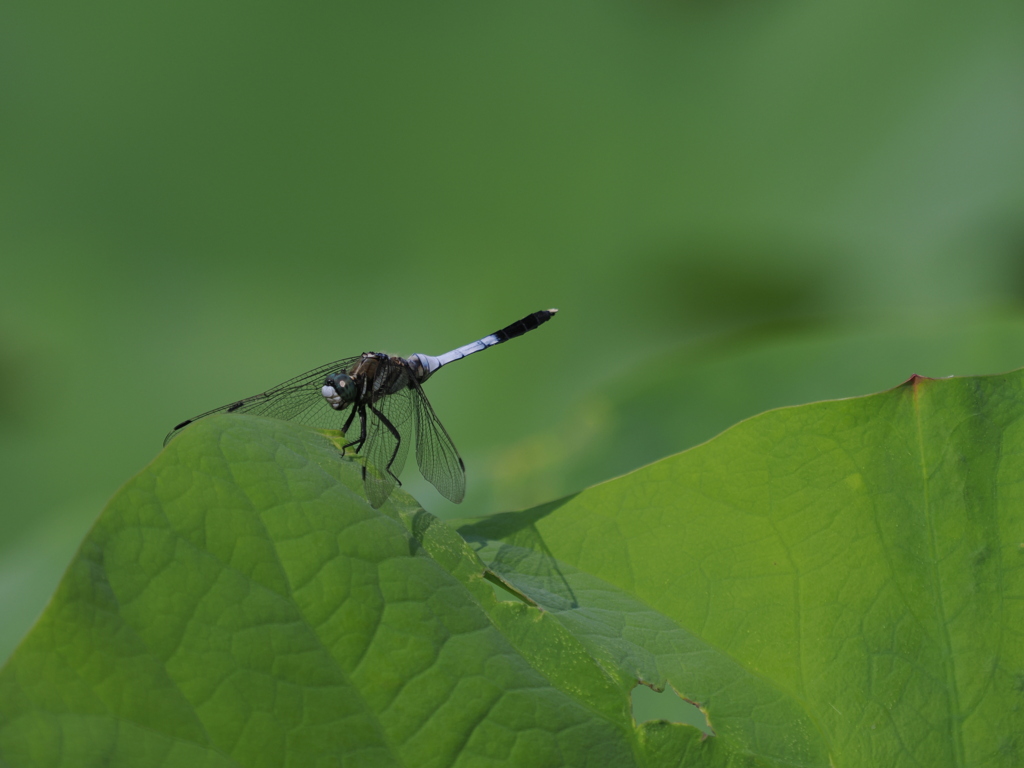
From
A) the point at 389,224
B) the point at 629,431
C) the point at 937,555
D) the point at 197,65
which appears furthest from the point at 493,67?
the point at 937,555

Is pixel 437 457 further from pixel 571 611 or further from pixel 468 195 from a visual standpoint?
pixel 468 195

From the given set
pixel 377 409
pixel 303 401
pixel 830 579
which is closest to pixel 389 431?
pixel 377 409

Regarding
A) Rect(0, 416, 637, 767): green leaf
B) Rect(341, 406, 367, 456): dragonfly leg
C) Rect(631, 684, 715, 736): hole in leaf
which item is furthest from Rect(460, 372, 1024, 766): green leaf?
Rect(341, 406, 367, 456): dragonfly leg

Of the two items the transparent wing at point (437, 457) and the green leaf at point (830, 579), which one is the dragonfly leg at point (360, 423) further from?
the green leaf at point (830, 579)

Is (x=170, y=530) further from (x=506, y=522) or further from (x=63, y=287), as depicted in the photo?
(x=63, y=287)

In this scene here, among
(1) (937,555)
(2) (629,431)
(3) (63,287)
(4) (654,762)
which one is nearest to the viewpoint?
(4) (654,762)

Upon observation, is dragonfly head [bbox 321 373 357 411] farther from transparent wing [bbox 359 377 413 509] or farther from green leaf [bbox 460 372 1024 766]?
green leaf [bbox 460 372 1024 766]

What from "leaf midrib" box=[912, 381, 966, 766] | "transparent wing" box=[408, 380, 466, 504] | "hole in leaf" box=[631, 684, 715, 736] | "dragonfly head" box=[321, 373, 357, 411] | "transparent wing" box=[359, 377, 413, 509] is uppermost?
"dragonfly head" box=[321, 373, 357, 411]
